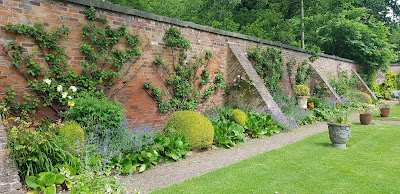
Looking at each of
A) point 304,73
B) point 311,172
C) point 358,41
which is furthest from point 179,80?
point 358,41

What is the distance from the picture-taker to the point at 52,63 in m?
4.74

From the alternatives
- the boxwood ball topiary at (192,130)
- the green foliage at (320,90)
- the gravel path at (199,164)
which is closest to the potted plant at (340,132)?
the gravel path at (199,164)

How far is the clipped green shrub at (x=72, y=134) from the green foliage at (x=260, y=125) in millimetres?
4157

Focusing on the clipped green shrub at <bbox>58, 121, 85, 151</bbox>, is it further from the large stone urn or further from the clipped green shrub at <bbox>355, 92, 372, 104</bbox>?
the clipped green shrub at <bbox>355, 92, 372, 104</bbox>

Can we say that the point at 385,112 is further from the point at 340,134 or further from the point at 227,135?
the point at 227,135

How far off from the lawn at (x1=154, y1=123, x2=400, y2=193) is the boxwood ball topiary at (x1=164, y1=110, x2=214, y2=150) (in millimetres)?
1070

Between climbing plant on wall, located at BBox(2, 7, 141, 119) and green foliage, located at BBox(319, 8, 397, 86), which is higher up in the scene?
green foliage, located at BBox(319, 8, 397, 86)

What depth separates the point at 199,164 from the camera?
4.57m

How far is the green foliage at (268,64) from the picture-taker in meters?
10.1

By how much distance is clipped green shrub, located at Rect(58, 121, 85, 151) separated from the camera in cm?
384

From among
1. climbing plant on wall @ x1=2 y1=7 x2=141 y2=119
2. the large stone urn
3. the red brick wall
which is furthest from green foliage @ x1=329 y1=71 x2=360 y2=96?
climbing plant on wall @ x1=2 y1=7 x2=141 y2=119

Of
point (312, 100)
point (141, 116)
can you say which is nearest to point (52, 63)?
point (141, 116)

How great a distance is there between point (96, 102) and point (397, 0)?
38972 millimetres

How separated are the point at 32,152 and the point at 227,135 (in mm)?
3967
